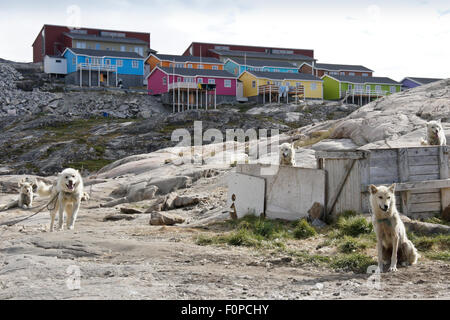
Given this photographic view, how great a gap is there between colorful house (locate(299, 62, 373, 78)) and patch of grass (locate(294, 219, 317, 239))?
78.4m

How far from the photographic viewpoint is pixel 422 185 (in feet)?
45.2

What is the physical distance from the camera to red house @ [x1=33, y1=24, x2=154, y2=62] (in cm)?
8412

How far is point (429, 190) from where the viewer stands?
1405 cm

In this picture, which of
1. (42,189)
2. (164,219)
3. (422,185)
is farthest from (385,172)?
(42,189)

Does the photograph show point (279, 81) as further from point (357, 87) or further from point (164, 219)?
point (164, 219)

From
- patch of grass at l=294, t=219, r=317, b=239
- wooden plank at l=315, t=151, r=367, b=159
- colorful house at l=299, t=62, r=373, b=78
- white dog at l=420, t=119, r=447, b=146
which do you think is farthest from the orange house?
patch of grass at l=294, t=219, r=317, b=239

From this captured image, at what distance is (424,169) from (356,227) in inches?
133

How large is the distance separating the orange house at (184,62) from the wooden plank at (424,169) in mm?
67746

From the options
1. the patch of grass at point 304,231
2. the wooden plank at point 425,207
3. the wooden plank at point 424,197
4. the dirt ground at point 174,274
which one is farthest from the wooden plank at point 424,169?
the dirt ground at point 174,274

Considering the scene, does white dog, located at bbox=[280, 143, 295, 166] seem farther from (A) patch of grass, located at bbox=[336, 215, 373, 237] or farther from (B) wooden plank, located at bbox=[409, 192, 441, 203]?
(A) patch of grass, located at bbox=[336, 215, 373, 237]

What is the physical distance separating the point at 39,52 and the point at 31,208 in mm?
74305
